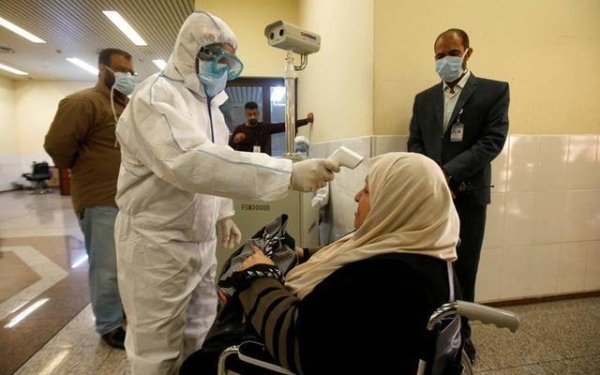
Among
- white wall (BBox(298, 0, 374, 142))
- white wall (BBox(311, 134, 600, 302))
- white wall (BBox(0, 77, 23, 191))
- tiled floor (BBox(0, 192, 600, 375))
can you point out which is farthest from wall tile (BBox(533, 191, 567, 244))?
white wall (BBox(0, 77, 23, 191))

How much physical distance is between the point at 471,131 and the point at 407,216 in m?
1.05

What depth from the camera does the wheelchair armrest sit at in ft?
2.54

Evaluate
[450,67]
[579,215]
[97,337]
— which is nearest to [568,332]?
[579,215]

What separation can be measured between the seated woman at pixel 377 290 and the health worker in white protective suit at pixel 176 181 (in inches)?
7.7

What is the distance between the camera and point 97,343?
182cm

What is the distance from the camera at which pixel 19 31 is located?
562cm

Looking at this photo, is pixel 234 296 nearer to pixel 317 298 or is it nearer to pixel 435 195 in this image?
pixel 317 298

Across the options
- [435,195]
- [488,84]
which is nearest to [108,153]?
[435,195]

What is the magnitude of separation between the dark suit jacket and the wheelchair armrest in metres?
1.13

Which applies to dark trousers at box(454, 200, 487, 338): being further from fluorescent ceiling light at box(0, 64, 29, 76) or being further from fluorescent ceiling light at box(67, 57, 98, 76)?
fluorescent ceiling light at box(0, 64, 29, 76)

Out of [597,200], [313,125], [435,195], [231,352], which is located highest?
[313,125]

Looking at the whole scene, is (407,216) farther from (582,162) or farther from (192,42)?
(582,162)

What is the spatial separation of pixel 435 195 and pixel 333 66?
187cm

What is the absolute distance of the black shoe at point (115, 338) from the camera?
1.78 meters
